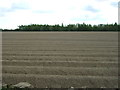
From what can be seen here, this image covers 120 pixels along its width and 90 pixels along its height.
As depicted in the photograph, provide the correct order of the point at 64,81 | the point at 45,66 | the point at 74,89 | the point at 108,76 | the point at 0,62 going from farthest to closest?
the point at 0,62, the point at 45,66, the point at 108,76, the point at 64,81, the point at 74,89

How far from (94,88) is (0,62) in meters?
5.87

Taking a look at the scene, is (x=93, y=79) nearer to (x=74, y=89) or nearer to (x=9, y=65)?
(x=74, y=89)

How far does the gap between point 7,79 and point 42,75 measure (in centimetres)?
125

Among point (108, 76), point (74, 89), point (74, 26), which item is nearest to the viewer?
point (74, 89)

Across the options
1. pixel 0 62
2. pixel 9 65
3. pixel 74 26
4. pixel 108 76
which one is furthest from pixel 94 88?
pixel 74 26

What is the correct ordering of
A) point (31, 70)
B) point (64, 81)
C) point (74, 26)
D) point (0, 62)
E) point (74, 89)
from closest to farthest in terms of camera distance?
point (74, 89)
point (64, 81)
point (31, 70)
point (0, 62)
point (74, 26)

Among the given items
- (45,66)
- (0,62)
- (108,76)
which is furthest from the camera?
(0,62)

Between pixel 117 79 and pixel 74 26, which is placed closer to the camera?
pixel 117 79

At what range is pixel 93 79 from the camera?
301 inches

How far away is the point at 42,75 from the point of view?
827cm

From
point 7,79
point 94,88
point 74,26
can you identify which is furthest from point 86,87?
point 74,26

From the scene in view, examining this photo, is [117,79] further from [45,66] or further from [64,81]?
[45,66]

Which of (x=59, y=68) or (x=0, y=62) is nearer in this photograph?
(x=59, y=68)

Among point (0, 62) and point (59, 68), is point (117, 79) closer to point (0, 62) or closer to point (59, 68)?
point (59, 68)
